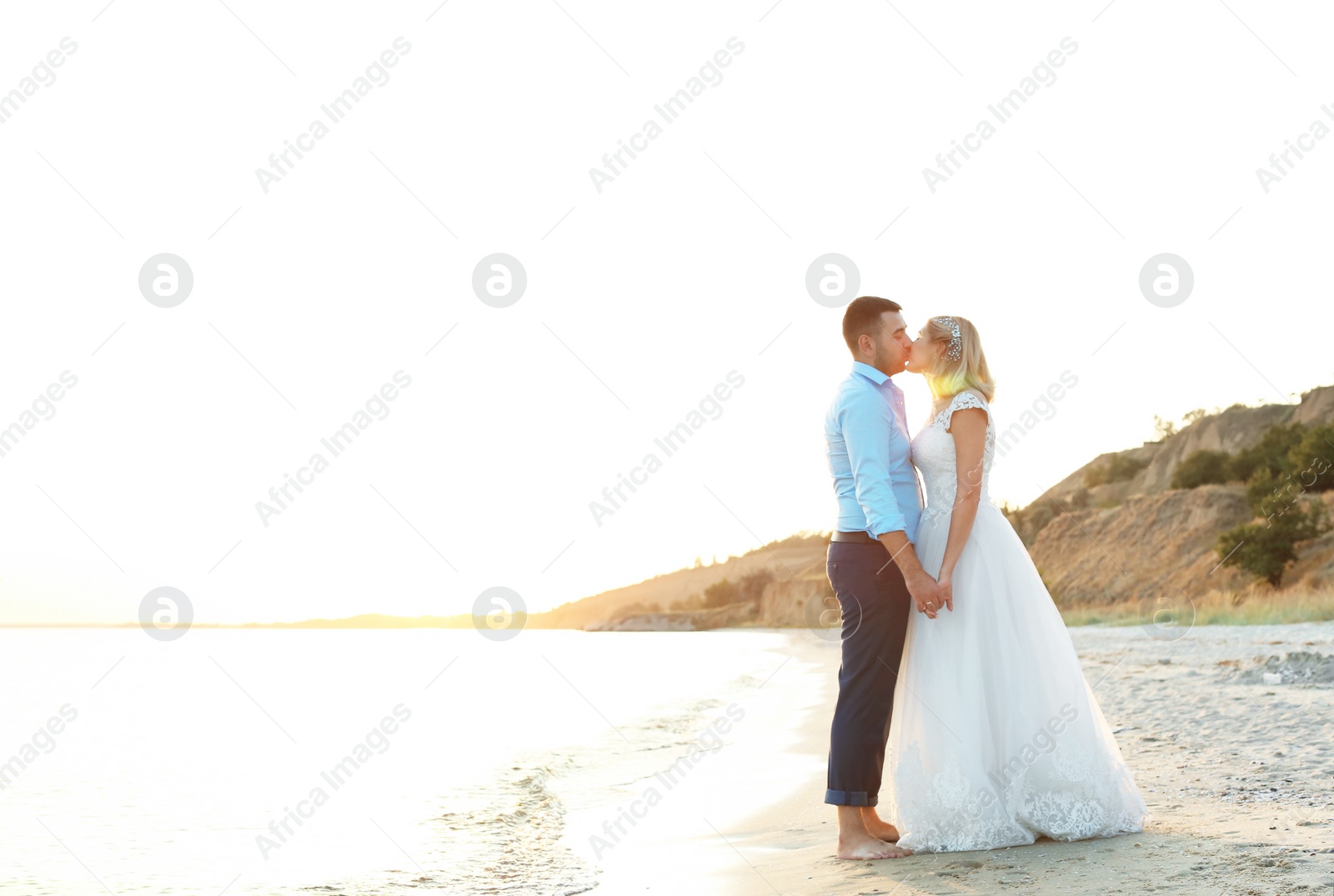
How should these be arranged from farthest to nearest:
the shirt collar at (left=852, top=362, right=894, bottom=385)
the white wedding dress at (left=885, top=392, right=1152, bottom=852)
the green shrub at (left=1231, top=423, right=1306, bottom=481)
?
the green shrub at (left=1231, top=423, right=1306, bottom=481) → the shirt collar at (left=852, top=362, right=894, bottom=385) → the white wedding dress at (left=885, top=392, right=1152, bottom=852)

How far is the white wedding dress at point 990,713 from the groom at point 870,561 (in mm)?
95

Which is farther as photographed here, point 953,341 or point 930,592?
point 953,341

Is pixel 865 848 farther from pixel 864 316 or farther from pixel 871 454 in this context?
pixel 864 316

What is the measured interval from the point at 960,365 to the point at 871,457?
21.2 inches

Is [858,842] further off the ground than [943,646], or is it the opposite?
[943,646]

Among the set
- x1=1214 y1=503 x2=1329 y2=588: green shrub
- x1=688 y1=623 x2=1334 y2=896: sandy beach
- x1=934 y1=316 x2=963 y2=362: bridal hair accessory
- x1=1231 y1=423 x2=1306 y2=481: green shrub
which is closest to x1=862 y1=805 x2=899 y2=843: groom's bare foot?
x1=688 y1=623 x2=1334 y2=896: sandy beach

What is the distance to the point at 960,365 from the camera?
4.04 meters

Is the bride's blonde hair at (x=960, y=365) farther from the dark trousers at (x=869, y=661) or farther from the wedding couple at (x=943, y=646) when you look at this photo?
the dark trousers at (x=869, y=661)

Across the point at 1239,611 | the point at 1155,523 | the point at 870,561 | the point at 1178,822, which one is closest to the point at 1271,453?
the point at 1155,523

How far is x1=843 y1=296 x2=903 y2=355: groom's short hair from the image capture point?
4.12 m

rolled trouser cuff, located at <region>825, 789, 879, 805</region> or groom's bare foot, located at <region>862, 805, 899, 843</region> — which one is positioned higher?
rolled trouser cuff, located at <region>825, 789, 879, 805</region>

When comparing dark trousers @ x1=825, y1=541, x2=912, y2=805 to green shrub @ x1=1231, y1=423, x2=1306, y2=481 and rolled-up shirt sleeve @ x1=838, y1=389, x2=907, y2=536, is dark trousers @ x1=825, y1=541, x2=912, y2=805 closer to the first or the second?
rolled-up shirt sleeve @ x1=838, y1=389, x2=907, y2=536

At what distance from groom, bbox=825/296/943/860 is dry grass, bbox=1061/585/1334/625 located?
1506cm

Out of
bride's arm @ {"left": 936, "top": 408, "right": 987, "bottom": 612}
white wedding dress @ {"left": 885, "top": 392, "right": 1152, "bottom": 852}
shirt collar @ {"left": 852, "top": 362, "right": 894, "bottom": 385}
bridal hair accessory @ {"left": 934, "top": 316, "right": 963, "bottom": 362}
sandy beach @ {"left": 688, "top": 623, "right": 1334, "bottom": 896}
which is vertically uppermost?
bridal hair accessory @ {"left": 934, "top": 316, "right": 963, "bottom": 362}
